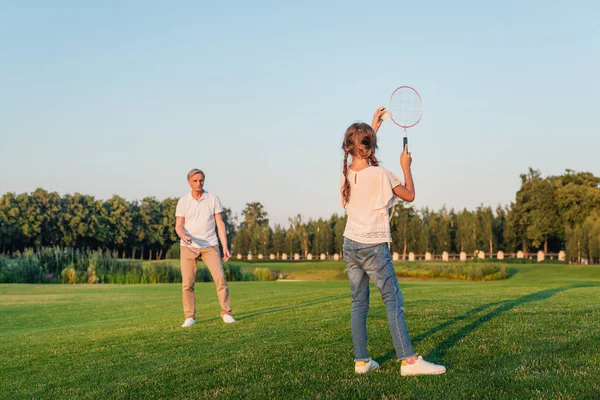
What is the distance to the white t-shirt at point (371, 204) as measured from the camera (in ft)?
17.1

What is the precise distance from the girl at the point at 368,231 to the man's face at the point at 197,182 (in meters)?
4.62

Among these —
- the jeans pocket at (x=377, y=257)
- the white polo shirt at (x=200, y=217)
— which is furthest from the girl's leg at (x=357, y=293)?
the white polo shirt at (x=200, y=217)

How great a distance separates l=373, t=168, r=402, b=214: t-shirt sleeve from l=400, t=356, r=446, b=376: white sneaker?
137cm

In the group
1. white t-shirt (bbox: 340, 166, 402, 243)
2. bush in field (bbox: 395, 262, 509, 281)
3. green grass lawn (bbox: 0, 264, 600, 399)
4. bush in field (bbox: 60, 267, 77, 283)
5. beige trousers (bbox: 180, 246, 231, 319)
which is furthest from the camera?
→ bush in field (bbox: 395, 262, 509, 281)

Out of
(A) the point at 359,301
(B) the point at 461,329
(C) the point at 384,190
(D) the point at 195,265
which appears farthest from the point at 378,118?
(D) the point at 195,265

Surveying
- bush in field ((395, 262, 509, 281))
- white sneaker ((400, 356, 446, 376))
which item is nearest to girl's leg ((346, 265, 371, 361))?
white sneaker ((400, 356, 446, 376))

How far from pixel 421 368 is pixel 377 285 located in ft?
2.64

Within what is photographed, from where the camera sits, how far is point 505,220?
68.2 metres

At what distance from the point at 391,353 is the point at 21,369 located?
13.9 feet

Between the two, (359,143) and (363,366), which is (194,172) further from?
(363,366)

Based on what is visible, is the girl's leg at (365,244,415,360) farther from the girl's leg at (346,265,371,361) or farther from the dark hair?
the dark hair

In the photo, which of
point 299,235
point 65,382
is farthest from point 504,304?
point 299,235

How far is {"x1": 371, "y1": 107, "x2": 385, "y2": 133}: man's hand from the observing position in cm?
584

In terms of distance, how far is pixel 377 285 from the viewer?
204 inches
